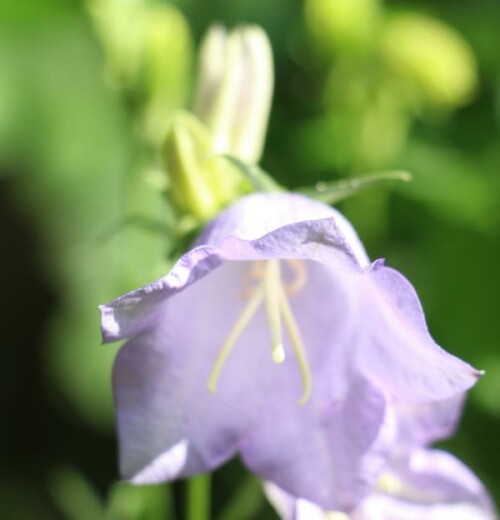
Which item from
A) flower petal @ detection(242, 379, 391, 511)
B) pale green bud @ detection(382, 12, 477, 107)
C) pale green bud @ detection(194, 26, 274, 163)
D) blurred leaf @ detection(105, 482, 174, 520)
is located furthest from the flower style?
pale green bud @ detection(382, 12, 477, 107)

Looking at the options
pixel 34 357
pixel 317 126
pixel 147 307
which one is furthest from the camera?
pixel 34 357

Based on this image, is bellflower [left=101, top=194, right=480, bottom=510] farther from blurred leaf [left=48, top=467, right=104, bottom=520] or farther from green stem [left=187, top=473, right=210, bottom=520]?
blurred leaf [left=48, top=467, right=104, bottom=520]

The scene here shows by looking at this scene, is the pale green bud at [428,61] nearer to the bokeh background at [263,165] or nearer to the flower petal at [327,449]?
the bokeh background at [263,165]

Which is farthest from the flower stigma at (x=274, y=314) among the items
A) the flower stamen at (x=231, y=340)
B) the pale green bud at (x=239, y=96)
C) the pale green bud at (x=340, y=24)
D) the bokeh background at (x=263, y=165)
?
the pale green bud at (x=340, y=24)

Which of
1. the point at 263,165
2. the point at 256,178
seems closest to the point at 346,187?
the point at 256,178

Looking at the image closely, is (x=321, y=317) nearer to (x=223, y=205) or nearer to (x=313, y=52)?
(x=223, y=205)

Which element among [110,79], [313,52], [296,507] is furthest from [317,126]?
[296,507]

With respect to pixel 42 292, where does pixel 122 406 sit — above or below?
above
